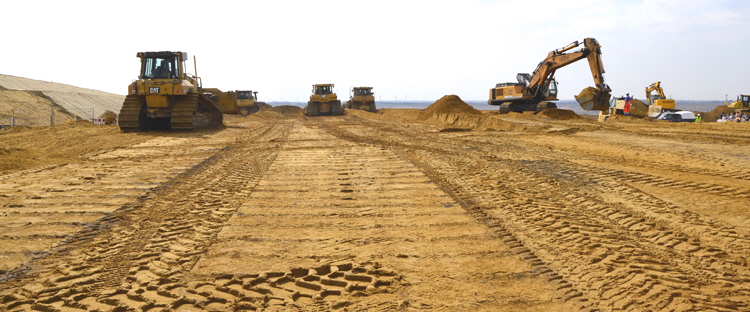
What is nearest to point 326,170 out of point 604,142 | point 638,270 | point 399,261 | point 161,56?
point 399,261

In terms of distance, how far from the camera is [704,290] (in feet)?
10.8

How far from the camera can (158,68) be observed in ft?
58.4

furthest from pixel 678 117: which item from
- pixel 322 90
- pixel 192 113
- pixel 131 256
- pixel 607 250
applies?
pixel 131 256

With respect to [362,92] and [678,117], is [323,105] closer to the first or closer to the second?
[362,92]

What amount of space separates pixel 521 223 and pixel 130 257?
3.42 meters

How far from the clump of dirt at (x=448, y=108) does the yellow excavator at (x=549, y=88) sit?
3.10 m

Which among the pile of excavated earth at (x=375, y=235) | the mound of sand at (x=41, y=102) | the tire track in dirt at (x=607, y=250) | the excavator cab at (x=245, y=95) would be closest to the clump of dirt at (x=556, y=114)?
the pile of excavated earth at (x=375, y=235)

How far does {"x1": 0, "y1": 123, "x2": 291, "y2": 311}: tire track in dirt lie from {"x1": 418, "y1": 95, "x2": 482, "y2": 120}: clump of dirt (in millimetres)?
21996

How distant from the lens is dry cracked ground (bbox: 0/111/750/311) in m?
3.28

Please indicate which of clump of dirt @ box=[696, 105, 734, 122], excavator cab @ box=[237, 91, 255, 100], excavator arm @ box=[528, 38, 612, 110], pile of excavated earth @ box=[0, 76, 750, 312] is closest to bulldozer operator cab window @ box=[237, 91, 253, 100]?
excavator cab @ box=[237, 91, 255, 100]

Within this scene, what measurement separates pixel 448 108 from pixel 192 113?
15187mm

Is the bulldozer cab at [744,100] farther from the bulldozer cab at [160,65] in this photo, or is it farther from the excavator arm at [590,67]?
the bulldozer cab at [160,65]

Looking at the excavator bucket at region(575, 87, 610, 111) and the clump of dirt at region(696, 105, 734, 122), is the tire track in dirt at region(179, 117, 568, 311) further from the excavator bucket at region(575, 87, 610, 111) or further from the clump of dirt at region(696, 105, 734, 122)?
the clump of dirt at region(696, 105, 734, 122)

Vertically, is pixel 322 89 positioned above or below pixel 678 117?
above
